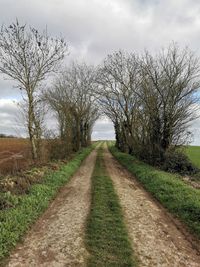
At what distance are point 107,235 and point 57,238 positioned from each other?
1.30 metres

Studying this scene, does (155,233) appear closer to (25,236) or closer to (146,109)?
(25,236)

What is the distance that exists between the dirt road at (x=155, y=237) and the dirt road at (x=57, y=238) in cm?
→ 137

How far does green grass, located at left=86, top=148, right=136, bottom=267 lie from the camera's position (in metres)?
7.44

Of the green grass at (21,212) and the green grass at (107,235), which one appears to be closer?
the green grass at (107,235)

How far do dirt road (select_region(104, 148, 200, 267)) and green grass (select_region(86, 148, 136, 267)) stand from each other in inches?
9.9

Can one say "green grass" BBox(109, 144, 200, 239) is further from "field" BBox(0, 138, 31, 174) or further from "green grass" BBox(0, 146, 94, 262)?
"field" BBox(0, 138, 31, 174)

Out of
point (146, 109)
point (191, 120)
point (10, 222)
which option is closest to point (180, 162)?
point (191, 120)

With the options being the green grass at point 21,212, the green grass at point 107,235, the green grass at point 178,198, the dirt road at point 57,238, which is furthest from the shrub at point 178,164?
the dirt road at point 57,238

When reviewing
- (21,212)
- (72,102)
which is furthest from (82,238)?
(72,102)

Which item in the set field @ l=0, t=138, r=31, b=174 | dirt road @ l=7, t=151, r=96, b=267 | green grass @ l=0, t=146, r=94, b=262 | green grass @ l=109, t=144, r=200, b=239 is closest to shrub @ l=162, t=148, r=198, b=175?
green grass @ l=109, t=144, r=200, b=239

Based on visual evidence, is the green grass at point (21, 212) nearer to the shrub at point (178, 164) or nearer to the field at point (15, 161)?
the field at point (15, 161)

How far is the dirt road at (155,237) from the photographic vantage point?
7.67 meters

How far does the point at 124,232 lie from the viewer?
933 cm

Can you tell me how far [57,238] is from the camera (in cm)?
897
